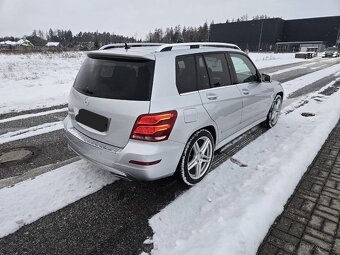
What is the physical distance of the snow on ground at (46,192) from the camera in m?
3.02

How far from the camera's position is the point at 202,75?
3580 mm

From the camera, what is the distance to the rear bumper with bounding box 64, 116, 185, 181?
2.90 m

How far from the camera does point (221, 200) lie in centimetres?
330

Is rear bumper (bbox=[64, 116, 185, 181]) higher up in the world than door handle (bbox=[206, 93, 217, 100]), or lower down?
lower down

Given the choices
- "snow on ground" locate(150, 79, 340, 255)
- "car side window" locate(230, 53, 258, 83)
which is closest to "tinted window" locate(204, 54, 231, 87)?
"car side window" locate(230, 53, 258, 83)

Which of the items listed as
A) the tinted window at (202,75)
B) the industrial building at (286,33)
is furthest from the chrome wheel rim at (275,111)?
the industrial building at (286,33)

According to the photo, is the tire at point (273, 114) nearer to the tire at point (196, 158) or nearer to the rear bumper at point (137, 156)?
the tire at point (196, 158)

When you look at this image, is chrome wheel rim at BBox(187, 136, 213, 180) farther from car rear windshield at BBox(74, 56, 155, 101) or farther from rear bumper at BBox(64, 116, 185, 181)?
car rear windshield at BBox(74, 56, 155, 101)

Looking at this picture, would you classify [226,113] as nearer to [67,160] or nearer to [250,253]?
[250,253]

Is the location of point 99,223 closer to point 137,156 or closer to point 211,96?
point 137,156

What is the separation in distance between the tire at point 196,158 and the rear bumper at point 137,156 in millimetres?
191

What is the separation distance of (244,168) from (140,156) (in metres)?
1.93

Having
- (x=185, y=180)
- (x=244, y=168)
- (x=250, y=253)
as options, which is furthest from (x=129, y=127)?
(x=244, y=168)

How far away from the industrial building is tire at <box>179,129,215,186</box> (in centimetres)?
8546
